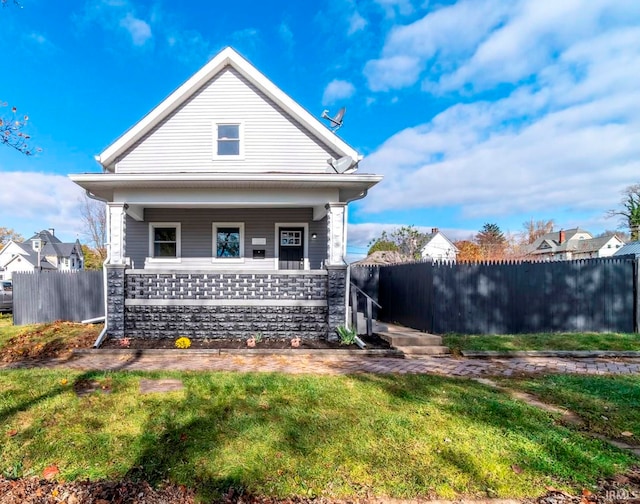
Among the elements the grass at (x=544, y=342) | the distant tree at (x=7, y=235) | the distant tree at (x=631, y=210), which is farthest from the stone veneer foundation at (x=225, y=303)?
the distant tree at (x=7, y=235)

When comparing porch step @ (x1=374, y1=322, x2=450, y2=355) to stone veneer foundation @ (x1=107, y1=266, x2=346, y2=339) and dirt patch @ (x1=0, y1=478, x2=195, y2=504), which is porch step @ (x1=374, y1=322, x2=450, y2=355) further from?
dirt patch @ (x1=0, y1=478, x2=195, y2=504)

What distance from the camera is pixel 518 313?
877cm

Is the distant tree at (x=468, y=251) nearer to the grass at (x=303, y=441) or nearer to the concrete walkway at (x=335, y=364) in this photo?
the concrete walkway at (x=335, y=364)

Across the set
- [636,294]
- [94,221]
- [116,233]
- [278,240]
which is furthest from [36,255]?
[636,294]

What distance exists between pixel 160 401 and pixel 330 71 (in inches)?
588

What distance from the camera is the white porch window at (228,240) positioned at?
428 inches

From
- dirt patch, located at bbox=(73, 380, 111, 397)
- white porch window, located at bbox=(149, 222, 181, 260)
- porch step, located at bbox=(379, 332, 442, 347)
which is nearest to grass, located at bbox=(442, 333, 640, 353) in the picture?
porch step, located at bbox=(379, 332, 442, 347)

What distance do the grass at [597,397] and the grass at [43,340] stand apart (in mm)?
8158

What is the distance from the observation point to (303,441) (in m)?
2.98

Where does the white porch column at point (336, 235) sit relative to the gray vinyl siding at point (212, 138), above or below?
below

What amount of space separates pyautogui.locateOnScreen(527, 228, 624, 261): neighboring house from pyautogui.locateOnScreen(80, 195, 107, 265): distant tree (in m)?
44.8

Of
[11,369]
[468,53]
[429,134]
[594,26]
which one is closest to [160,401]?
[11,369]

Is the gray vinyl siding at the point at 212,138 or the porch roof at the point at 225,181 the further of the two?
the gray vinyl siding at the point at 212,138

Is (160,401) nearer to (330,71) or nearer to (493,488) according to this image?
(493,488)
